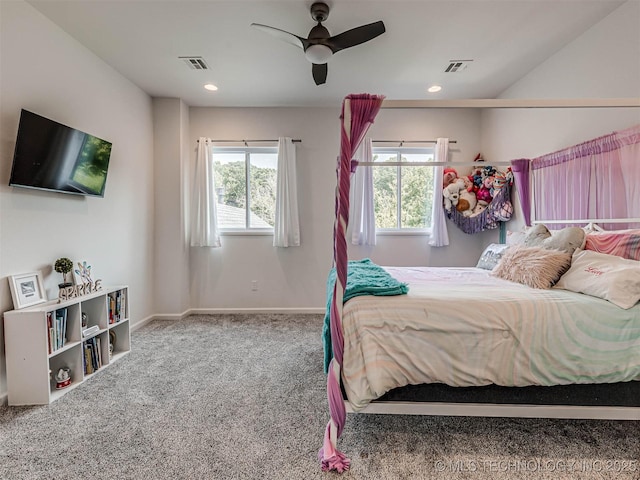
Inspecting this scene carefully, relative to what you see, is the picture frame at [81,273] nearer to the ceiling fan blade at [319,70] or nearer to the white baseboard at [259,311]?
the white baseboard at [259,311]

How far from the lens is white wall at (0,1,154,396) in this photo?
2.06 m

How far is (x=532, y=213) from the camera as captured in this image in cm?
309

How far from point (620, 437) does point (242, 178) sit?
4.12 m

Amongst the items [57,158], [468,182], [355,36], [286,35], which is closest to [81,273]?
[57,158]

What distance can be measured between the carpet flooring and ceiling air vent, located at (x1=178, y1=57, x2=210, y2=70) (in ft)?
9.13

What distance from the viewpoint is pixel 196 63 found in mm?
2945

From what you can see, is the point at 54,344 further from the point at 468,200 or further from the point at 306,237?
the point at 468,200

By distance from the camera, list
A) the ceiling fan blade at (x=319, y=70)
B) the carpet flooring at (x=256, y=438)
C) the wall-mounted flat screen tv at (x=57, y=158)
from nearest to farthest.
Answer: the carpet flooring at (x=256, y=438), the wall-mounted flat screen tv at (x=57, y=158), the ceiling fan blade at (x=319, y=70)

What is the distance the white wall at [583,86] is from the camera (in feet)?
7.04

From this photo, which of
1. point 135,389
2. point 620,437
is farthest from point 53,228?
point 620,437

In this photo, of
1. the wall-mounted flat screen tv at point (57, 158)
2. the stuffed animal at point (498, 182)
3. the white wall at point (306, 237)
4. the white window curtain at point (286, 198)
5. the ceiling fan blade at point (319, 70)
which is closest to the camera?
the wall-mounted flat screen tv at point (57, 158)

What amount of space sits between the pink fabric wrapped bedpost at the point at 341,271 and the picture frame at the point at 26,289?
7.01ft

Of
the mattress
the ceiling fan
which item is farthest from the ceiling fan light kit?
the mattress

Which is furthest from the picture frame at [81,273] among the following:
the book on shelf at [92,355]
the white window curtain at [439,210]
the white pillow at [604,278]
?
the white window curtain at [439,210]
